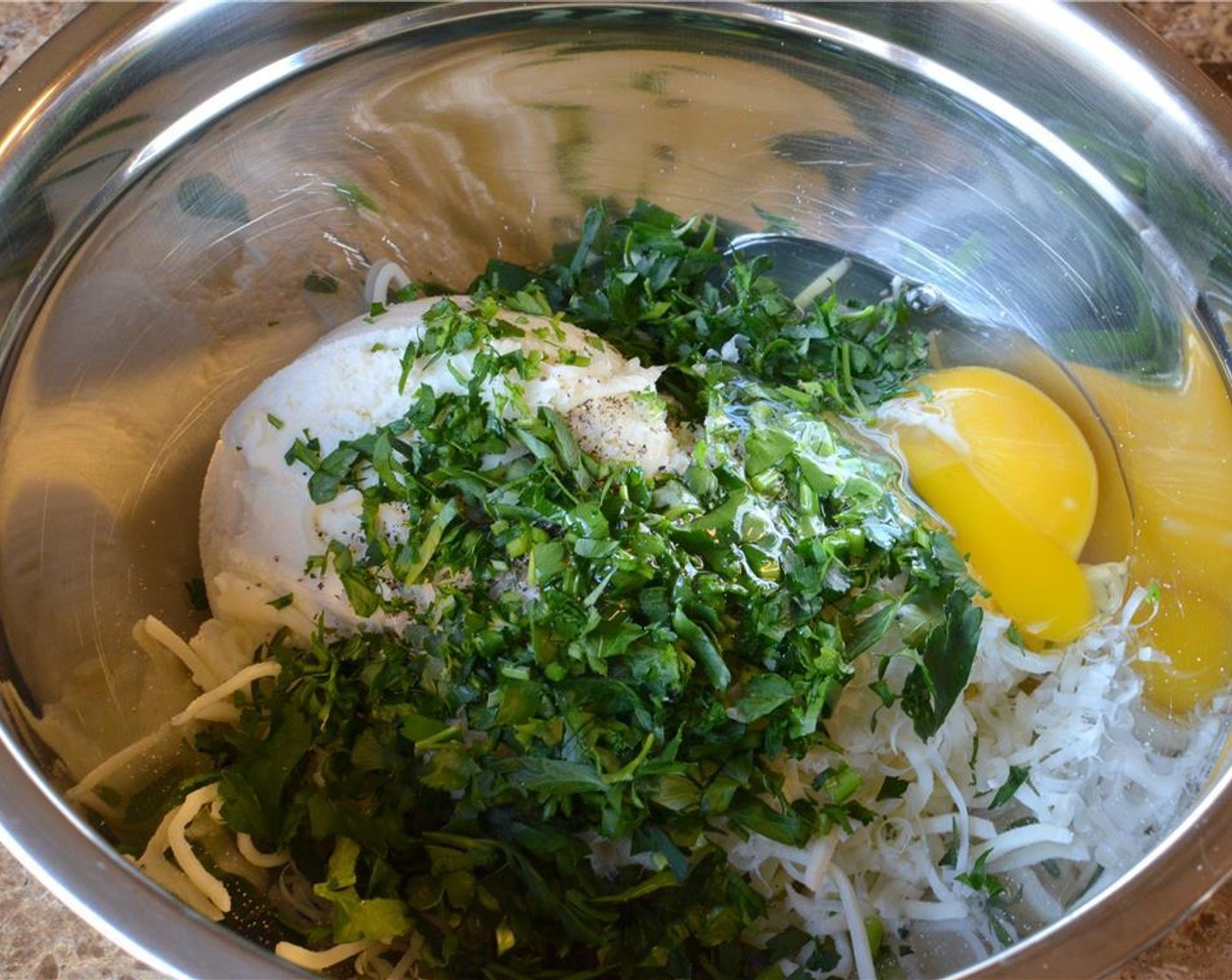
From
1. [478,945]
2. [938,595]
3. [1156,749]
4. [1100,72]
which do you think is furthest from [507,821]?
[1100,72]

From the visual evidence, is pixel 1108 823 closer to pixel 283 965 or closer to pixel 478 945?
pixel 478 945

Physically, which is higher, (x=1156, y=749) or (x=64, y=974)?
(x=1156, y=749)

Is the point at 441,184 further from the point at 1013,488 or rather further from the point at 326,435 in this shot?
the point at 1013,488

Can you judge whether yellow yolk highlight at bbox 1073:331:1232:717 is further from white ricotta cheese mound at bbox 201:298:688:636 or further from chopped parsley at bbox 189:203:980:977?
white ricotta cheese mound at bbox 201:298:688:636

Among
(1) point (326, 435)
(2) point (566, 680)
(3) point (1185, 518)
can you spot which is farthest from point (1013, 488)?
(1) point (326, 435)

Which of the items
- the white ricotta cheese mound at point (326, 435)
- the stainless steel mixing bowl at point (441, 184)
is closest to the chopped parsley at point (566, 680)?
the white ricotta cheese mound at point (326, 435)

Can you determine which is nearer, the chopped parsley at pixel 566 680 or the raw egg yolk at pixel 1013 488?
the chopped parsley at pixel 566 680

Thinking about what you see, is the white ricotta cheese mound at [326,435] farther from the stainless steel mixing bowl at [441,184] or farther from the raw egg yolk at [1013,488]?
the raw egg yolk at [1013,488]
